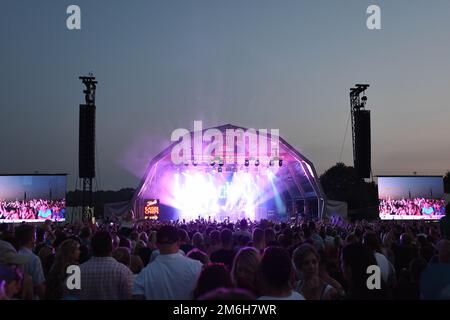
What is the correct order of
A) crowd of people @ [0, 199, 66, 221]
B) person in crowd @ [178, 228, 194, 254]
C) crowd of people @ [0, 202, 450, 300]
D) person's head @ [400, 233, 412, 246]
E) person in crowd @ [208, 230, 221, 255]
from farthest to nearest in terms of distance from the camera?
1. crowd of people @ [0, 199, 66, 221]
2. person in crowd @ [178, 228, 194, 254]
3. person's head @ [400, 233, 412, 246]
4. person in crowd @ [208, 230, 221, 255]
5. crowd of people @ [0, 202, 450, 300]

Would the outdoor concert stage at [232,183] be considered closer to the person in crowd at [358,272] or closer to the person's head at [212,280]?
the person in crowd at [358,272]

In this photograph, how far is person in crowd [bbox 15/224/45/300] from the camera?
5.11m

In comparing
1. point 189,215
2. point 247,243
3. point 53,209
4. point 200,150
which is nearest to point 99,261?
point 247,243

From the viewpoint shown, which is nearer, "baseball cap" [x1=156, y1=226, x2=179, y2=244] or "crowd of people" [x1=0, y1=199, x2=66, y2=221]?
"baseball cap" [x1=156, y1=226, x2=179, y2=244]

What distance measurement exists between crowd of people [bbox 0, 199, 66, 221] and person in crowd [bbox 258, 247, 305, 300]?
79.9ft

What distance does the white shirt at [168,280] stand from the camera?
4324mm

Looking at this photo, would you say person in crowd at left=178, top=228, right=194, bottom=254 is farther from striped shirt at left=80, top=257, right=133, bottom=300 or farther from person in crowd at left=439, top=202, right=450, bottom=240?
person in crowd at left=439, top=202, right=450, bottom=240

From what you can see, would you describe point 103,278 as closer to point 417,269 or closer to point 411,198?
point 417,269

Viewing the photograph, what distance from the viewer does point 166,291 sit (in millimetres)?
4328

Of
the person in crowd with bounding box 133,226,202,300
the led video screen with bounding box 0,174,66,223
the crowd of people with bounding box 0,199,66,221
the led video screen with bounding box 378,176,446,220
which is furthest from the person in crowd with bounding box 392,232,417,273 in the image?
the led video screen with bounding box 0,174,66,223

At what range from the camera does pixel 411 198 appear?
27.8m

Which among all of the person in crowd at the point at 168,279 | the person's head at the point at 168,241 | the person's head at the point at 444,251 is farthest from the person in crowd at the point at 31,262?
the person's head at the point at 444,251

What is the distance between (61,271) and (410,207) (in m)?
25.7
